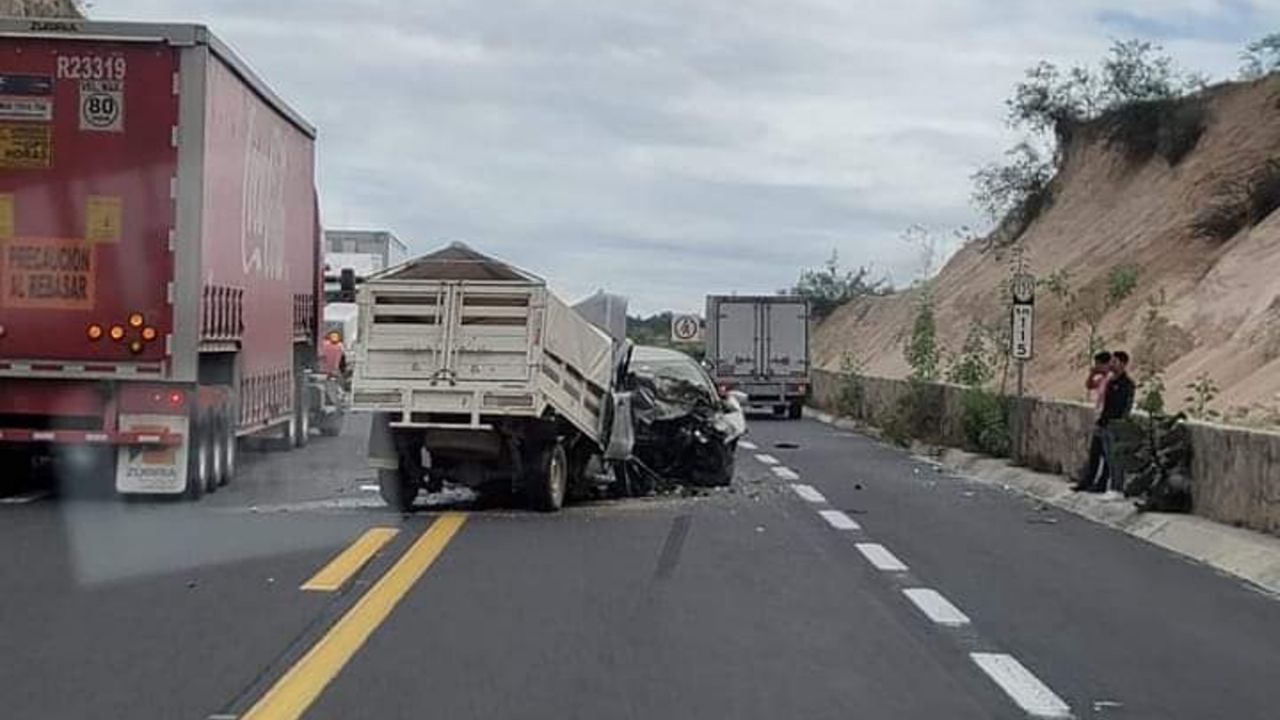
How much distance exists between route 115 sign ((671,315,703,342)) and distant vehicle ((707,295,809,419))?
17658mm

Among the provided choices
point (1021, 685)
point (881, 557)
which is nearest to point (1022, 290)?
point (881, 557)

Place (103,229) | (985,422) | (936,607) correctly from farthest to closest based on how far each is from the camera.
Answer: (985,422) → (103,229) → (936,607)

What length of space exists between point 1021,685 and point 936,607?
2860 millimetres

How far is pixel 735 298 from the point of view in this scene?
160 ft

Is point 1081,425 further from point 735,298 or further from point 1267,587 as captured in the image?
point 735,298

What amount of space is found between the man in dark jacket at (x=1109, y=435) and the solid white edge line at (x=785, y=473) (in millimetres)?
4308

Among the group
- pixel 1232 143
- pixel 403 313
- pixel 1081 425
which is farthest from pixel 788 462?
pixel 1232 143

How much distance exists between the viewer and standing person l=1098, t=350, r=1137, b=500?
20719 millimetres

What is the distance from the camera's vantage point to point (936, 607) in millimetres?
12703

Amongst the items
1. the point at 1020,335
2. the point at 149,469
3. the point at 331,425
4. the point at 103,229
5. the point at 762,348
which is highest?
the point at 103,229

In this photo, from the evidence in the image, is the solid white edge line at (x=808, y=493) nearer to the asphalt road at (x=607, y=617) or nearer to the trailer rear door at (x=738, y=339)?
the asphalt road at (x=607, y=617)

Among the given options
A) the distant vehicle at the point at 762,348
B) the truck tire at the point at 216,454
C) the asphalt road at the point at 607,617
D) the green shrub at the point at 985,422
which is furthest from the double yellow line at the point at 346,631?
the distant vehicle at the point at 762,348

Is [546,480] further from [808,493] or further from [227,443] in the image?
[808,493]

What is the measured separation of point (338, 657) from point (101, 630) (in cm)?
169
